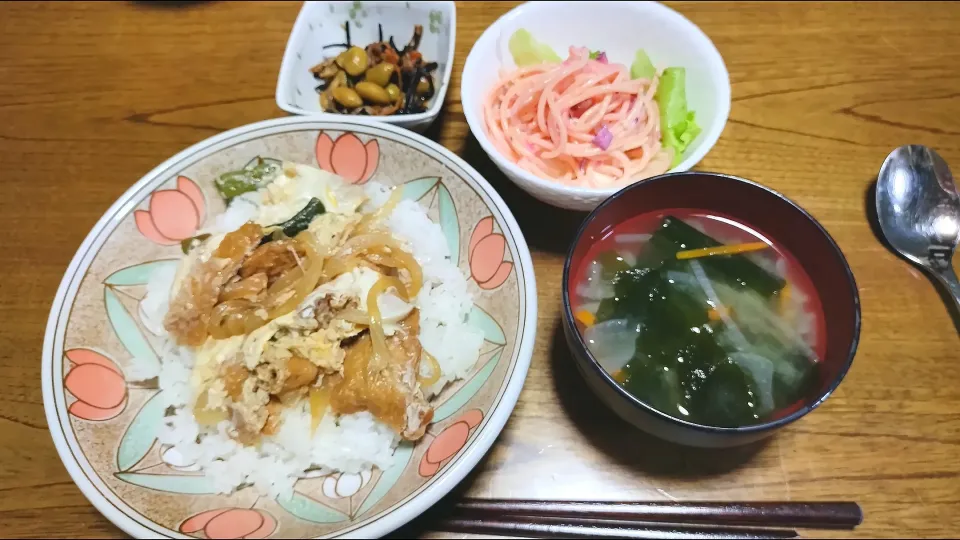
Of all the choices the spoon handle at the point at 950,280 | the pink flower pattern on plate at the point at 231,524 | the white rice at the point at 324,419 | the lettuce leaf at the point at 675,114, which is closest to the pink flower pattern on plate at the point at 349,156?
the white rice at the point at 324,419

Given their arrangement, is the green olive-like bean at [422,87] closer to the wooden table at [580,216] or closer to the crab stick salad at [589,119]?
the wooden table at [580,216]

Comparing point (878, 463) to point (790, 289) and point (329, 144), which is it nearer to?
point (790, 289)

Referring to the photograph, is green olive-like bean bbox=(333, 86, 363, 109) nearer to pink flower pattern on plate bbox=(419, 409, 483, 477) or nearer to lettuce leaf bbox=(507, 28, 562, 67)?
lettuce leaf bbox=(507, 28, 562, 67)

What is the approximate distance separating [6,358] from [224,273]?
68 cm

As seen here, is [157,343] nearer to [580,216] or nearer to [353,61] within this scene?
[353,61]

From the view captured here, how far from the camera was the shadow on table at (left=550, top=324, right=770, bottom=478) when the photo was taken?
1437 millimetres

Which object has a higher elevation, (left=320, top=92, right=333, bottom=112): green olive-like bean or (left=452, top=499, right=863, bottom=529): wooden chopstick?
(left=320, top=92, right=333, bottom=112): green olive-like bean

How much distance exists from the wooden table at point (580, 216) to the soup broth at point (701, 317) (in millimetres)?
242

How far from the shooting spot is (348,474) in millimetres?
1416

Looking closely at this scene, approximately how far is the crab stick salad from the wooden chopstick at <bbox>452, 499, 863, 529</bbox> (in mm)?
836

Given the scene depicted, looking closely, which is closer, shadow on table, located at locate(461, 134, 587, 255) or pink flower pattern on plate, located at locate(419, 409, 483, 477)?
pink flower pattern on plate, located at locate(419, 409, 483, 477)

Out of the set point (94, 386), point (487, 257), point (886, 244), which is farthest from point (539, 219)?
point (94, 386)

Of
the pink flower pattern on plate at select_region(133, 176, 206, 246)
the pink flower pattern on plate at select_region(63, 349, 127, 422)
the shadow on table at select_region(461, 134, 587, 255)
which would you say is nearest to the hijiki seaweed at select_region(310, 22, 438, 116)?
the shadow on table at select_region(461, 134, 587, 255)

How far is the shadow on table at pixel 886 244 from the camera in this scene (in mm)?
1645
